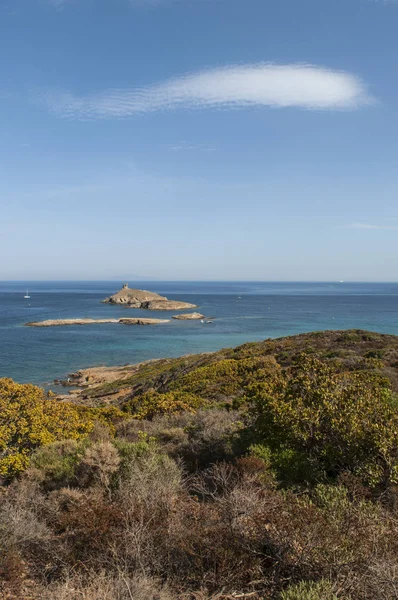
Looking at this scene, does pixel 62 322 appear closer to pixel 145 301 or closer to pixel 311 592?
pixel 145 301

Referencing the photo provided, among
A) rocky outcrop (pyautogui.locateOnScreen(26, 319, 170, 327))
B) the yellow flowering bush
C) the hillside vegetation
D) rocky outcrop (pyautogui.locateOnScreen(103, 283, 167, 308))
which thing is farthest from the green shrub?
rocky outcrop (pyautogui.locateOnScreen(103, 283, 167, 308))

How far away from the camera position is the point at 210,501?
799cm

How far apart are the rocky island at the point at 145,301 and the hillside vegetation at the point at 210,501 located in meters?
102

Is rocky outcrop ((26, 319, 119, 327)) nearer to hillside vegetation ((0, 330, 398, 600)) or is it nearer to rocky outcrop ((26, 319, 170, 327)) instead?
rocky outcrop ((26, 319, 170, 327))

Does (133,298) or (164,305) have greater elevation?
(133,298)

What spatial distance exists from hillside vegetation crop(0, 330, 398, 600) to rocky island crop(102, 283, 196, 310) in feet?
333

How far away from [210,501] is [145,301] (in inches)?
4548

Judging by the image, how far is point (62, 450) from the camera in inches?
406

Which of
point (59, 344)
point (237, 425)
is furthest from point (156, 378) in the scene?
point (59, 344)

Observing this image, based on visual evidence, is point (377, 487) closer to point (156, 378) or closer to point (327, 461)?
point (327, 461)

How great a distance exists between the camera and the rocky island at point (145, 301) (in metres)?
115

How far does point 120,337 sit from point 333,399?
188 feet

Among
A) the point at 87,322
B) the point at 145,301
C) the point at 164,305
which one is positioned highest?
the point at 145,301

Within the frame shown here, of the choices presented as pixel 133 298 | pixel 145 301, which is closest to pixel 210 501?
pixel 145 301
